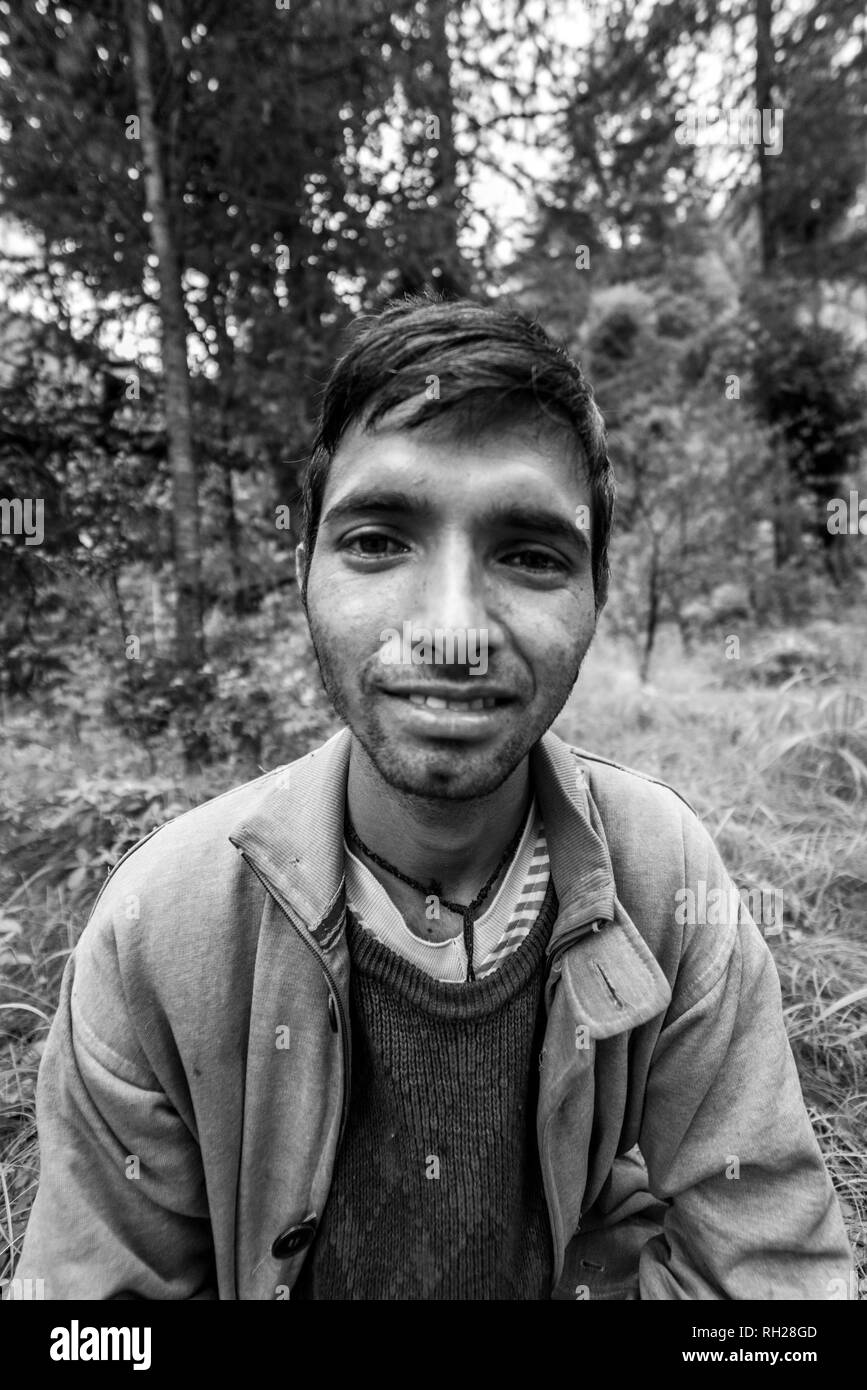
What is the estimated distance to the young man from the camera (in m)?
1.05

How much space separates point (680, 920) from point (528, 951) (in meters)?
0.28

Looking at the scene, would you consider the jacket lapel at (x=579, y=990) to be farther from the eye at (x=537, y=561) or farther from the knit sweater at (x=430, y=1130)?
the eye at (x=537, y=561)

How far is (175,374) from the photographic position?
4344mm

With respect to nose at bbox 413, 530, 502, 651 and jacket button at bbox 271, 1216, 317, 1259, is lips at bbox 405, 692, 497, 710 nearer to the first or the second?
nose at bbox 413, 530, 502, 651

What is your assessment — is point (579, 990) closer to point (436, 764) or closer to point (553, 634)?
point (436, 764)

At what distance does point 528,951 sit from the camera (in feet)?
4.05

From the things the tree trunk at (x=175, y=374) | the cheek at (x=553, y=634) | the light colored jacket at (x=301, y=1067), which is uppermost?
the tree trunk at (x=175, y=374)

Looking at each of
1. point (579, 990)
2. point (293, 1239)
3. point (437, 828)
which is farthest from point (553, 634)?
point (293, 1239)

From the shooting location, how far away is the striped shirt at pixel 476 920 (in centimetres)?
120

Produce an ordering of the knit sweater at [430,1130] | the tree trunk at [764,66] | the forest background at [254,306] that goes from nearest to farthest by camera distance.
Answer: the knit sweater at [430,1130], the forest background at [254,306], the tree trunk at [764,66]

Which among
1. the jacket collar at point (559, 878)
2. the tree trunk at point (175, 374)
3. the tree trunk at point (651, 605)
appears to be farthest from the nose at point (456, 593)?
the tree trunk at point (651, 605)

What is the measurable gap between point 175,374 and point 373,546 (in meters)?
4.00
